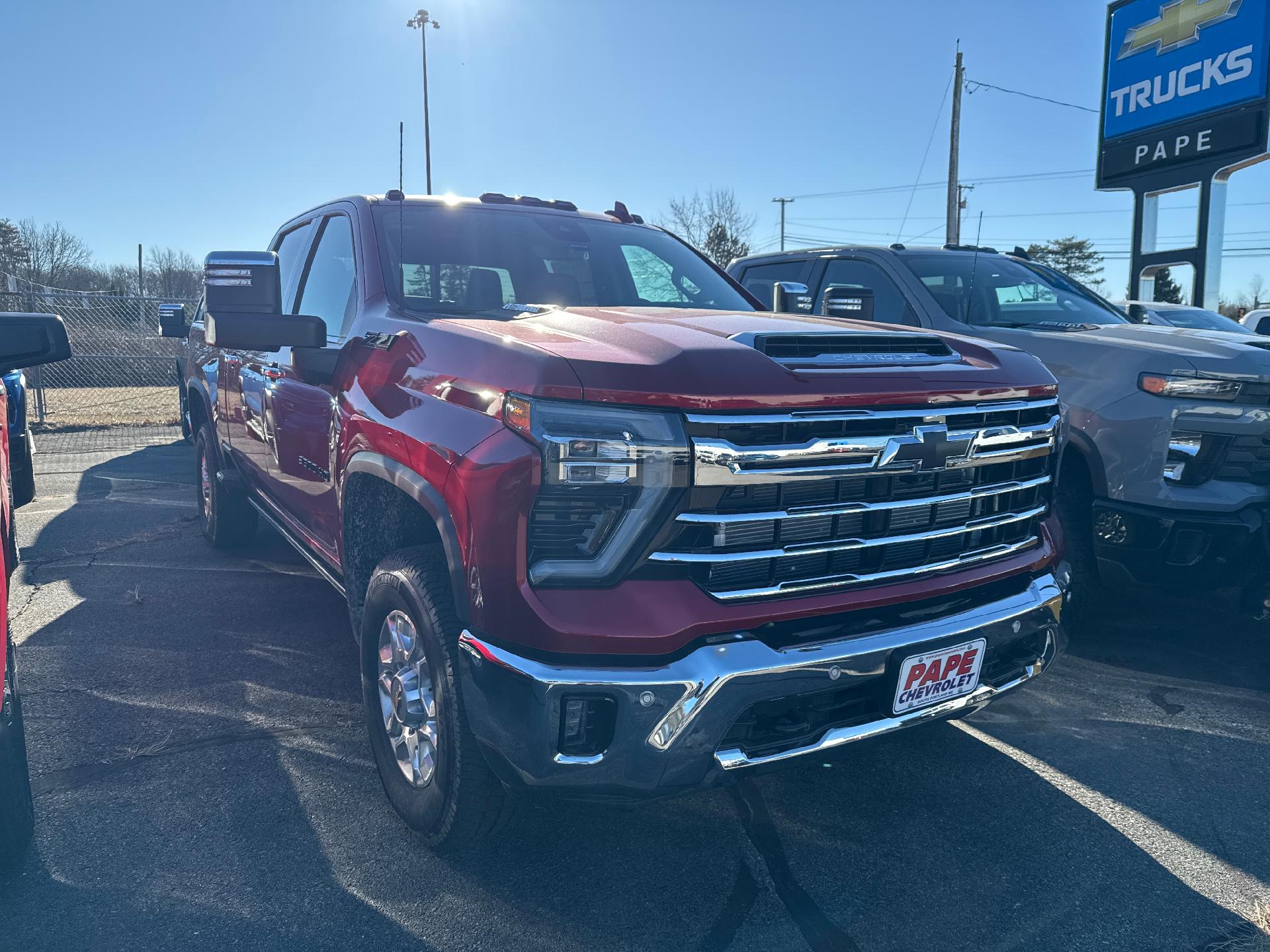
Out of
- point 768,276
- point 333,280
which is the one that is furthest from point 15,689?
point 768,276

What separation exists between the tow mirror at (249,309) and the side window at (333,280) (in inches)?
10.0

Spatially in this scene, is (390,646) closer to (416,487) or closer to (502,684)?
(416,487)

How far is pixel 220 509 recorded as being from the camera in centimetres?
584

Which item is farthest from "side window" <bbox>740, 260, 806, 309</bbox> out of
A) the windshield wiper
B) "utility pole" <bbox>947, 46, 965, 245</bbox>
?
"utility pole" <bbox>947, 46, 965, 245</bbox>

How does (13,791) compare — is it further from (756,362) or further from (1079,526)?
(1079,526)

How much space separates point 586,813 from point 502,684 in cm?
96

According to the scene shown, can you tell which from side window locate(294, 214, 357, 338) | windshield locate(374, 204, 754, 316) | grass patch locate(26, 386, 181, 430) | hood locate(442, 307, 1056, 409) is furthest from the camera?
grass patch locate(26, 386, 181, 430)

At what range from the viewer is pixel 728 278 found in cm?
420

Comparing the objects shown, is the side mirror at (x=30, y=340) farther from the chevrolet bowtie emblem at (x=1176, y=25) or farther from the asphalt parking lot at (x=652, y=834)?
the chevrolet bowtie emblem at (x=1176, y=25)

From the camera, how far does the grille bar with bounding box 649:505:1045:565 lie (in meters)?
2.17

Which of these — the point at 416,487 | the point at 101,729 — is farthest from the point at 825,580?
the point at 101,729

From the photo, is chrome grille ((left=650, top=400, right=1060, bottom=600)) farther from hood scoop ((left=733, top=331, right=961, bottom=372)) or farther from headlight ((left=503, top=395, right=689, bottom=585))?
hood scoop ((left=733, top=331, right=961, bottom=372))

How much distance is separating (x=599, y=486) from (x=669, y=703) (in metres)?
0.50

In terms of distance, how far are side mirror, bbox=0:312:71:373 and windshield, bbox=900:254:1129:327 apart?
428cm
